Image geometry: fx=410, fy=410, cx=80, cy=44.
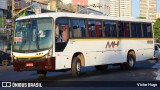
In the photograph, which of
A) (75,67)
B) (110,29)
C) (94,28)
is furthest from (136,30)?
(75,67)

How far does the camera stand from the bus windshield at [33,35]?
1789cm

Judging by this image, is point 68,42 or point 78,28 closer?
point 68,42

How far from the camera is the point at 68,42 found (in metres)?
18.8

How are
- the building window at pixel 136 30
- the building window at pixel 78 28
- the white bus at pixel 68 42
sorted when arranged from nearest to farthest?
the white bus at pixel 68 42, the building window at pixel 78 28, the building window at pixel 136 30

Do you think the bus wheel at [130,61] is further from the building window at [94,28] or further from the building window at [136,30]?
the building window at [94,28]

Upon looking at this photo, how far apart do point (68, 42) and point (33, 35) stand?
65.5 inches

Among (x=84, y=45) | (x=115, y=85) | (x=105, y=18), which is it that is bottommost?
(x=115, y=85)

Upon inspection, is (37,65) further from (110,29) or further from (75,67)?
(110,29)

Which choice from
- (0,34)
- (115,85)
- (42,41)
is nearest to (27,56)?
(42,41)

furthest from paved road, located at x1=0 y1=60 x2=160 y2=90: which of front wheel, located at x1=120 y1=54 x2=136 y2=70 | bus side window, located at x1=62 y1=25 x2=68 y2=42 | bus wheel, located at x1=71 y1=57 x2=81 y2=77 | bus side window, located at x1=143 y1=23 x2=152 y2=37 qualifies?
bus side window, located at x1=143 y1=23 x2=152 y2=37

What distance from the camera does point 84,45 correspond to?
19.9 metres

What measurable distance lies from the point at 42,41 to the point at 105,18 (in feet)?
17.4

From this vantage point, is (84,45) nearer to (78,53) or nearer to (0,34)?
(78,53)

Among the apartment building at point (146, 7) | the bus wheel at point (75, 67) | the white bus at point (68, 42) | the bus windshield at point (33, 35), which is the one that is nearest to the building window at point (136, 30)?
the white bus at point (68, 42)
